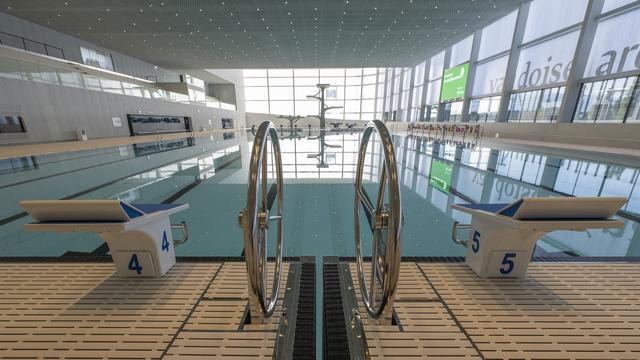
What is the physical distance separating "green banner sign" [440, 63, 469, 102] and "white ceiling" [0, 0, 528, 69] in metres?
1.49

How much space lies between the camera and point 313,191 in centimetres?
414

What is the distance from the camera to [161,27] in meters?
11.0

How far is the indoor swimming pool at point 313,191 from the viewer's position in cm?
241

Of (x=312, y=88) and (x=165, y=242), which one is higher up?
(x=312, y=88)

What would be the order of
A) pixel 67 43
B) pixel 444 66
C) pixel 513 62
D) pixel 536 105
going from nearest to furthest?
pixel 536 105
pixel 513 62
pixel 67 43
pixel 444 66

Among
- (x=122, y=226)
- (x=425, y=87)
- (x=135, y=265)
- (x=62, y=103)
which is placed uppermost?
(x=425, y=87)

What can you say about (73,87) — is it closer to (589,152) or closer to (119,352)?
(119,352)

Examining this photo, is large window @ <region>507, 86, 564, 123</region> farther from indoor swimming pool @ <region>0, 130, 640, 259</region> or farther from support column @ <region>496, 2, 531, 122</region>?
indoor swimming pool @ <region>0, 130, 640, 259</region>

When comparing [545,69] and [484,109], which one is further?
[484,109]

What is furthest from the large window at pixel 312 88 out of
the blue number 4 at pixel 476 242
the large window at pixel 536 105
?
the blue number 4 at pixel 476 242

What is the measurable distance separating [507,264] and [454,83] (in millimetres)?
15384

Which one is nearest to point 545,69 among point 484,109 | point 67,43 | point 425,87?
point 484,109

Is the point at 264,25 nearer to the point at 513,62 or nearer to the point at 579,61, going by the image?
the point at 513,62

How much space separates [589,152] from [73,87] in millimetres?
17394
